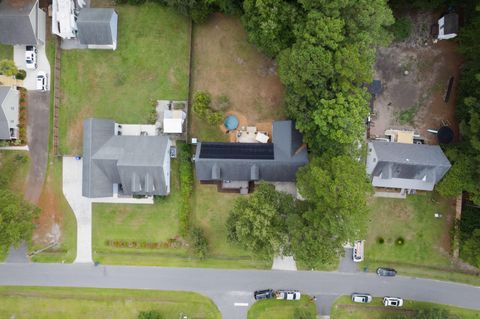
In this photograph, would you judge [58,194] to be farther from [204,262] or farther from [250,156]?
[250,156]

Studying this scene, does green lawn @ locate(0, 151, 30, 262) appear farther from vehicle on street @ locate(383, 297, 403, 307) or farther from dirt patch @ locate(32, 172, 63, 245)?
vehicle on street @ locate(383, 297, 403, 307)

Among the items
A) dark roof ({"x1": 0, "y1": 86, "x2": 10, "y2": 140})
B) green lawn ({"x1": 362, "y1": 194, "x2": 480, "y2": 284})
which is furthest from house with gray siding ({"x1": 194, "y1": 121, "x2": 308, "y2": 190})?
dark roof ({"x1": 0, "y1": 86, "x2": 10, "y2": 140})

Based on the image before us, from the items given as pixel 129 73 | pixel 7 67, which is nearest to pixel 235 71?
pixel 129 73

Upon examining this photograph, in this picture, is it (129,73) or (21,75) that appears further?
(129,73)

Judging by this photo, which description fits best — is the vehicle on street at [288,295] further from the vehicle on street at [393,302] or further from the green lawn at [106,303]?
the vehicle on street at [393,302]

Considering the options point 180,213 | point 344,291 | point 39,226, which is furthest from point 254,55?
point 39,226

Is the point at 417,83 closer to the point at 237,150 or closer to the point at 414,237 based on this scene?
the point at 414,237

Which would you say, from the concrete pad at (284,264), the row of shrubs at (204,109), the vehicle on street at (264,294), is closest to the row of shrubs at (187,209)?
the row of shrubs at (204,109)
